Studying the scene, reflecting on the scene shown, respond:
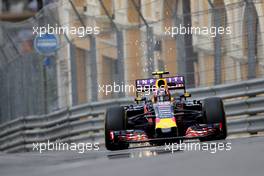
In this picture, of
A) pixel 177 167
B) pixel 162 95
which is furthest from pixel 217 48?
pixel 177 167

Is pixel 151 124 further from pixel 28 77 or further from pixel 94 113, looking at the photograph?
pixel 28 77

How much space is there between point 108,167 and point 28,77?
46.9 ft

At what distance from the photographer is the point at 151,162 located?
27.1ft

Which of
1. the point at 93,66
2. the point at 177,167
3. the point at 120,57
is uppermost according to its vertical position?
the point at 120,57

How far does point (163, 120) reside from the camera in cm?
1334

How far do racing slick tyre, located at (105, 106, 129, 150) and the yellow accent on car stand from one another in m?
0.49

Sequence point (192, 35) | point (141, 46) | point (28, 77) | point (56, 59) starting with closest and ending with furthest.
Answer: point (192, 35) → point (141, 46) → point (56, 59) → point (28, 77)

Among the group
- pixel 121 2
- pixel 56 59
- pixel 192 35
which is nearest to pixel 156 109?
pixel 192 35

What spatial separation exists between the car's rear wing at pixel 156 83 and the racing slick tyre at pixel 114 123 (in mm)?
416

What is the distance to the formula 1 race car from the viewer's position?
13.2 m

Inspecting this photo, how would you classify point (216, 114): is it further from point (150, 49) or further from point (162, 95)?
point (150, 49)

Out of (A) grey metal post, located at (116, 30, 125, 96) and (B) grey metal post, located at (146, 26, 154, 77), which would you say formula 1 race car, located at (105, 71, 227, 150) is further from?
(A) grey metal post, located at (116, 30, 125, 96)

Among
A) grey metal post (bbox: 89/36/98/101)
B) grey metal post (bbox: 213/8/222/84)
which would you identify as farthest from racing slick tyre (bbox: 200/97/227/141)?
grey metal post (bbox: 89/36/98/101)

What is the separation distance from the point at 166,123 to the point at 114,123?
680 millimetres
